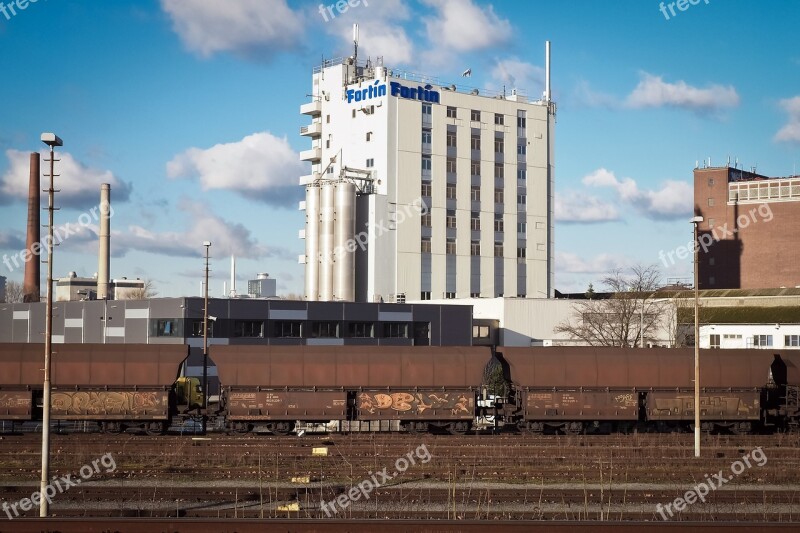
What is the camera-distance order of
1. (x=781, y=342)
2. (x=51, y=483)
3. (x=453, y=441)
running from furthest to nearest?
(x=781, y=342) < (x=453, y=441) < (x=51, y=483)

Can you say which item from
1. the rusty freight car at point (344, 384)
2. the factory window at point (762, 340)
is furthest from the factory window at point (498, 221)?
the rusty freight car at point (344, 384)

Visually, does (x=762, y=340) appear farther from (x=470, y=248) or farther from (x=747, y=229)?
(x=747, y=229)

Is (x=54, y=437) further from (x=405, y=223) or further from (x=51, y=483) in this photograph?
(x=405, y=223)

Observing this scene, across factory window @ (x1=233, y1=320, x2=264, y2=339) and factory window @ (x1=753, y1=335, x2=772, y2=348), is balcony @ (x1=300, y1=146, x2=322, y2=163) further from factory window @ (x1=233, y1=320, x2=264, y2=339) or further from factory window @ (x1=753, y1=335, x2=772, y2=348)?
factory window @ (x1=753, y1=335, x2=772, y2=348)

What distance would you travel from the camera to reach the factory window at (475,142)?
9506 centimetres

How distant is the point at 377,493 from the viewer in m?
23.9

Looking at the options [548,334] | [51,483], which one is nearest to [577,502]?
[51,483]

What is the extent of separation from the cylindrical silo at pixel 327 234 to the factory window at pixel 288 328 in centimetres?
2321

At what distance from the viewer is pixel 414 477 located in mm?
26484

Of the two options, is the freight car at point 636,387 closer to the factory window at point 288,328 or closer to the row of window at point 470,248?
the factory window at point 288,328

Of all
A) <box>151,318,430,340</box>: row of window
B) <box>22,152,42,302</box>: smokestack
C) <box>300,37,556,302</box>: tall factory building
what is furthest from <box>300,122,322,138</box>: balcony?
<box>151,318,430,340</box>: row of window

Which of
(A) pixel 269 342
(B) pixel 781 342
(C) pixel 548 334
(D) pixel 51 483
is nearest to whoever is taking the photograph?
(D) pixel 51 483

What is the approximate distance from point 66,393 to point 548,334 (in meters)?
51.1

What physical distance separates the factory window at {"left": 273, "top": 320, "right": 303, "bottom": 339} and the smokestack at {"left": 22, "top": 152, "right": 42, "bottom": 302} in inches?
1111
